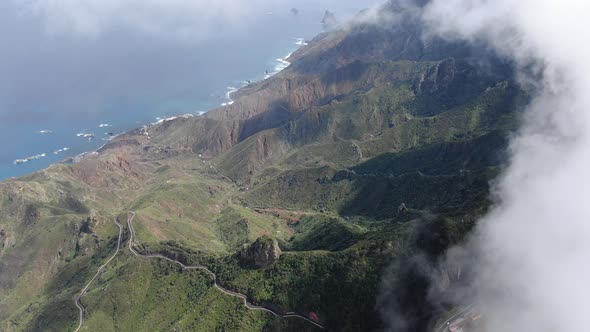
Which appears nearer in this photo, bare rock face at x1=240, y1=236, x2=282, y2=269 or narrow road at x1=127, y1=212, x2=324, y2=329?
narrow road at x1=127, y1=212, x2=324, y2=329

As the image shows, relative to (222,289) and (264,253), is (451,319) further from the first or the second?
(222,289)

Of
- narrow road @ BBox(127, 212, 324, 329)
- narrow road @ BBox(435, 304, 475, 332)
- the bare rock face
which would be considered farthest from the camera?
the bare rock face

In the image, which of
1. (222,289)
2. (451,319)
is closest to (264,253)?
(222,289)

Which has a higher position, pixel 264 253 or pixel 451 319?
pixel 264 253

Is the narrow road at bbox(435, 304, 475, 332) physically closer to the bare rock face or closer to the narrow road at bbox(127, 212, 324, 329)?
the narrow road at bbox(127, 212, 324, 329)

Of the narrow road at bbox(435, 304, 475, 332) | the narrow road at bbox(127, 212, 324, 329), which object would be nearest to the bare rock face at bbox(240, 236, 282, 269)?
the narrow road at bbox(127, 212, 324, 329)

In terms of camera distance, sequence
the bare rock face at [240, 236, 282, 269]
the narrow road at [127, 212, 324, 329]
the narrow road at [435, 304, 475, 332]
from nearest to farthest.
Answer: the narrow road at [435, 304, 475, 332] < the narrow road at [127, 212, 324, 329] < the bare rock face at [240, 236, 282, 269]

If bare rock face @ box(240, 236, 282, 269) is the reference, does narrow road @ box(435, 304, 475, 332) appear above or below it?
below

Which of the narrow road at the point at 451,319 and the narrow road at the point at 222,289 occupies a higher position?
the narrow road at the point at 222,289

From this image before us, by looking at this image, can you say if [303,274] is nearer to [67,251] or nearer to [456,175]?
[456,175]

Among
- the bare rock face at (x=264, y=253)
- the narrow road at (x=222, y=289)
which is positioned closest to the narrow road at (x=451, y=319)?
the narrow road at (x=222, y=289)

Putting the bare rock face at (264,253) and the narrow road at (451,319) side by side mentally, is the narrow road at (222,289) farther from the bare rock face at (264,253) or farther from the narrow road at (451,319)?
the narrow road at (451,319)
